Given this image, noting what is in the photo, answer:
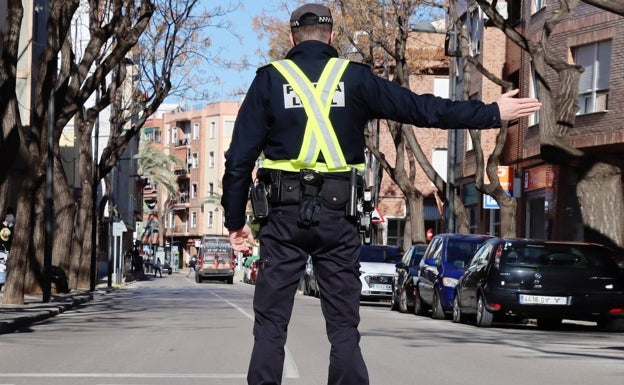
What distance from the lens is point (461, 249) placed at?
25750mm

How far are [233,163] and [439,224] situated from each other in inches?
2344

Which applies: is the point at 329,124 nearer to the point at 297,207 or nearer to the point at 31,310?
the point at 297,207

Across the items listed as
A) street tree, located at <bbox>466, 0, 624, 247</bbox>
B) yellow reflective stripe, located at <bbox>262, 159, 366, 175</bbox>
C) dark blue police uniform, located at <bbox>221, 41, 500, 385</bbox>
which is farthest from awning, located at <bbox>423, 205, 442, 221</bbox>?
yellow reflective stripe, located at <bbox>262, 159, 366, 175</bbox>

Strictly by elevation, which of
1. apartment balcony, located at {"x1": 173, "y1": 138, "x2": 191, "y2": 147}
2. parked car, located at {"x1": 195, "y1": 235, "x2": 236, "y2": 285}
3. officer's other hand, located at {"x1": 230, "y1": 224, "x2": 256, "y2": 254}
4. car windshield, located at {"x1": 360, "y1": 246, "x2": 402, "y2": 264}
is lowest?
parked car, located at {"x1": 195, "y1": 235, "x2": 236, "y2": 285}

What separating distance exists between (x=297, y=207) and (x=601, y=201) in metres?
18.7

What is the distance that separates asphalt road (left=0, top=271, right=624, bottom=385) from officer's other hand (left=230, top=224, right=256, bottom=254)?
3.63 metres

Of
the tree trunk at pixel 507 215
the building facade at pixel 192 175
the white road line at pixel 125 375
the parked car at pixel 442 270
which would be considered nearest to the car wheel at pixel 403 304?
the parked car at pixel 442 270

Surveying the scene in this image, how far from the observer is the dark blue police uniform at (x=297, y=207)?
20.7 feet

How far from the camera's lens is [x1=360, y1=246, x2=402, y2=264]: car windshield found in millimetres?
34719

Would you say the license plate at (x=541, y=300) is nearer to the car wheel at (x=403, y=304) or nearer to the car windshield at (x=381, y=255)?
the car wheel at (x=403, y=304)

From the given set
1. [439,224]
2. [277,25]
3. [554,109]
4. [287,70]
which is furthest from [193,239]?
[287,70]

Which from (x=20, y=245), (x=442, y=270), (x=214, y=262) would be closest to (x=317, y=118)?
(x=442, y=270)

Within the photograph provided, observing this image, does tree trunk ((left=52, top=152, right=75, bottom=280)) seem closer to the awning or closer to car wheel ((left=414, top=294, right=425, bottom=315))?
car wheel ((left=414, top=294, right=425, bottom=315))

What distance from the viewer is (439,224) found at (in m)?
65.5
